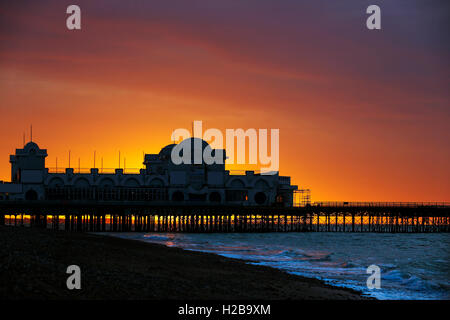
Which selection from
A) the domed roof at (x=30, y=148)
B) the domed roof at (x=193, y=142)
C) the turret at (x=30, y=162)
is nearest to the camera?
the turret at (x=30, y=162)

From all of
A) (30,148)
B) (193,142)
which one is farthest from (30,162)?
(193,142)

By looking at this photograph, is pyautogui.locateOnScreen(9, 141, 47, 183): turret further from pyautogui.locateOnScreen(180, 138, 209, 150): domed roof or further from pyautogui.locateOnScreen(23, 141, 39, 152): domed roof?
pyautogui.locateOnScreen(180, 138, 209, 150): domed roof

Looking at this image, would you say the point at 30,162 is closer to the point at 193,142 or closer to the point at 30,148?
the point at 30,148

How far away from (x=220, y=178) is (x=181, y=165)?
7.00 metres

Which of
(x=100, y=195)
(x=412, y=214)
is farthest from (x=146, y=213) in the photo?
(x=412, y=214)

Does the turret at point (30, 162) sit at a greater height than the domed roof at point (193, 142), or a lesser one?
lesser

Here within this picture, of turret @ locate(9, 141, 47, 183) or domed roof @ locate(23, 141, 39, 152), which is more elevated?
domed roof @ locate(23, 141, 39, 152)

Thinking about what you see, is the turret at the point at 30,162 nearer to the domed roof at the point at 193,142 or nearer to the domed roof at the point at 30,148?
the domed roof at the point at 30,148

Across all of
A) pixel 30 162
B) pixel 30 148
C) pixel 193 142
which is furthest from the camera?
pixel 193 142

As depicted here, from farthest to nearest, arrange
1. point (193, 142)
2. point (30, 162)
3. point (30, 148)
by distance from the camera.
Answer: point (193, 142)
point (30, 148)
point (30, 162)

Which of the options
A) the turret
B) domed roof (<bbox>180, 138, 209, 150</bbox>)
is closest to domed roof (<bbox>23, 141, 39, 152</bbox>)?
the turret

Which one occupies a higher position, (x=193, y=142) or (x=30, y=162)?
(x=193, y=142)

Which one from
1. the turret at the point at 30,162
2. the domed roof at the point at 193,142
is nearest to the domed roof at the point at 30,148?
the turret at the point at 30,162
